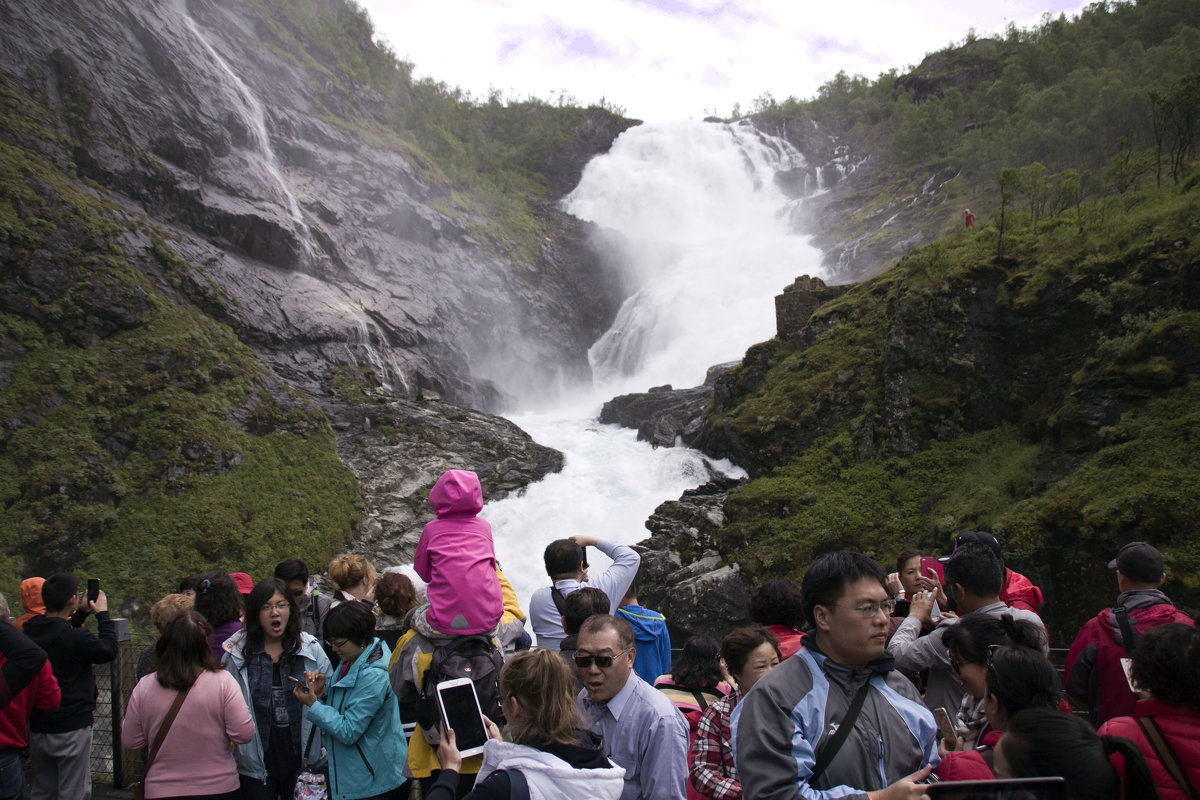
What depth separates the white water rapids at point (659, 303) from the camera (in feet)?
61.2

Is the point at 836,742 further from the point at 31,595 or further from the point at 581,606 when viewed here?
the point at 31,595

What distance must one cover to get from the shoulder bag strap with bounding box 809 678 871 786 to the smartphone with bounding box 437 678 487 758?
131 centimetres

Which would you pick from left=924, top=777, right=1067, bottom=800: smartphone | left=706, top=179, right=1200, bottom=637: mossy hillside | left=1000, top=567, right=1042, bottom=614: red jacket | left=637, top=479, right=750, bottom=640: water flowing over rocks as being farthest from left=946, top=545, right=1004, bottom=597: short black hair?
left=637, top=479, right=750, bottom=640: water flowing over rocks

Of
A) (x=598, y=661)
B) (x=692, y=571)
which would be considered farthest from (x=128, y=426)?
(x=598, y=661)

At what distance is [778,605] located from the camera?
3656 mm

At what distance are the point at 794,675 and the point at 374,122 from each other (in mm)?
42082

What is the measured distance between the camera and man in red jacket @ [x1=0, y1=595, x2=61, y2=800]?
4.15 metres

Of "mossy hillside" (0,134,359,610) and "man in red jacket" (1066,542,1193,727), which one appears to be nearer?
"man in red jacket" (1066,542,1193,727)

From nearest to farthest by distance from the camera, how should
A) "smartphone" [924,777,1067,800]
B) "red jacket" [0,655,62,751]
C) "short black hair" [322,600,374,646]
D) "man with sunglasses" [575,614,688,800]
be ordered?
"smartphone" [924,777,1067,800] < "man with sunglasses" [575,614,688,800] < "short black hair" [322,600,374,646] < "red jacket" [0,655,62,751]

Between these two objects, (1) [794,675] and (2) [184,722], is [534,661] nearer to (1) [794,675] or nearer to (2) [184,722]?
(1) [794,675]

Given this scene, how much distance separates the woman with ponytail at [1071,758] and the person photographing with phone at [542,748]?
121 centimetres

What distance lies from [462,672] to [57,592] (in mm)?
3152

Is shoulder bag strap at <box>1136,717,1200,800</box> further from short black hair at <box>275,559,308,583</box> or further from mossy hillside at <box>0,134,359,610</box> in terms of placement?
mossy hillside at <box>0,134,359,610</box>

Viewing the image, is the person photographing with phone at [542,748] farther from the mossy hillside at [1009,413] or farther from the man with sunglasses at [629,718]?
the mossy hillside at [1009,413]
